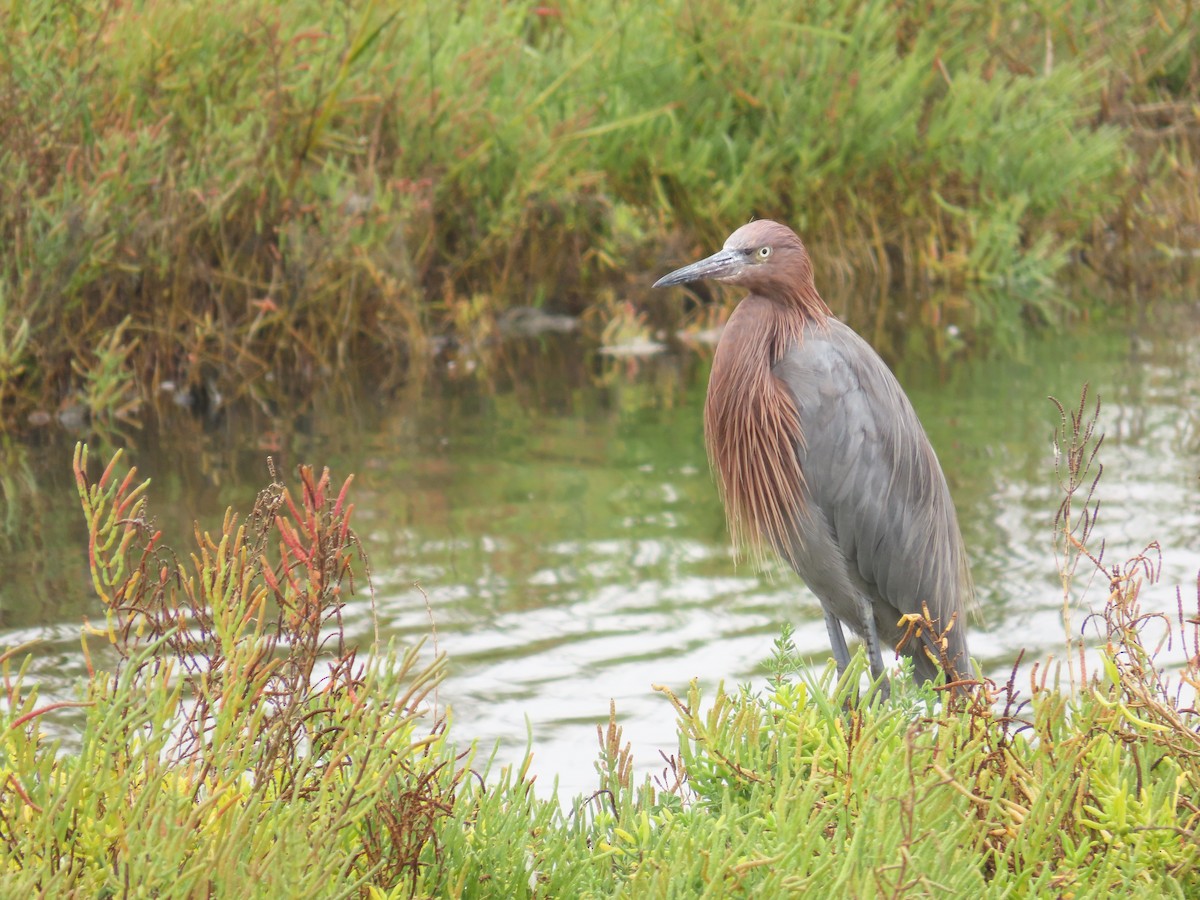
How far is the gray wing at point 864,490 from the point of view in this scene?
4488mm

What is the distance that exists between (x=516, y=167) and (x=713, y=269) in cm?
604

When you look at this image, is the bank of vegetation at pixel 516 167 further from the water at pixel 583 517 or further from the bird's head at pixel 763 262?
the bird's head at pixel 763 262

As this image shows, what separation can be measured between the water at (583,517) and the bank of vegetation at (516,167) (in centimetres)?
67

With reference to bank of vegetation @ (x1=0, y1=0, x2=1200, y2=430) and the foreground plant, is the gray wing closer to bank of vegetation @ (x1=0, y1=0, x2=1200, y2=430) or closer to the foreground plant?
the foreground plant

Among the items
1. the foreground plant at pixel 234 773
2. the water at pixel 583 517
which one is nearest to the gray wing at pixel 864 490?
the water at pixel 583 517

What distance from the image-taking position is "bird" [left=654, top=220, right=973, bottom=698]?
4496 mm

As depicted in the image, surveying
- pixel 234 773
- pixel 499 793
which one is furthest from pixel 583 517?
pixel 234 773

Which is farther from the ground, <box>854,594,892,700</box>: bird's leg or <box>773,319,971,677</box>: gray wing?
<box>773,319,971,677</box>: gray wing

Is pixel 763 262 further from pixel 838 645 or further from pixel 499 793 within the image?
pixel 499 793

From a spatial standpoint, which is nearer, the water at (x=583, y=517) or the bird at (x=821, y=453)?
the bird at (x=821, y=453)

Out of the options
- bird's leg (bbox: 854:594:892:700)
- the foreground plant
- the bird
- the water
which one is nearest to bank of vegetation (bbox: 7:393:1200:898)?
the foreground plant

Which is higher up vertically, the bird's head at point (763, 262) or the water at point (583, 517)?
the bird's head at point (763, 262)

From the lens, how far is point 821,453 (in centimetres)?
452

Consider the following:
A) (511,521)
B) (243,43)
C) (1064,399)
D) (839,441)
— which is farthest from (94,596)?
(1064,399)
